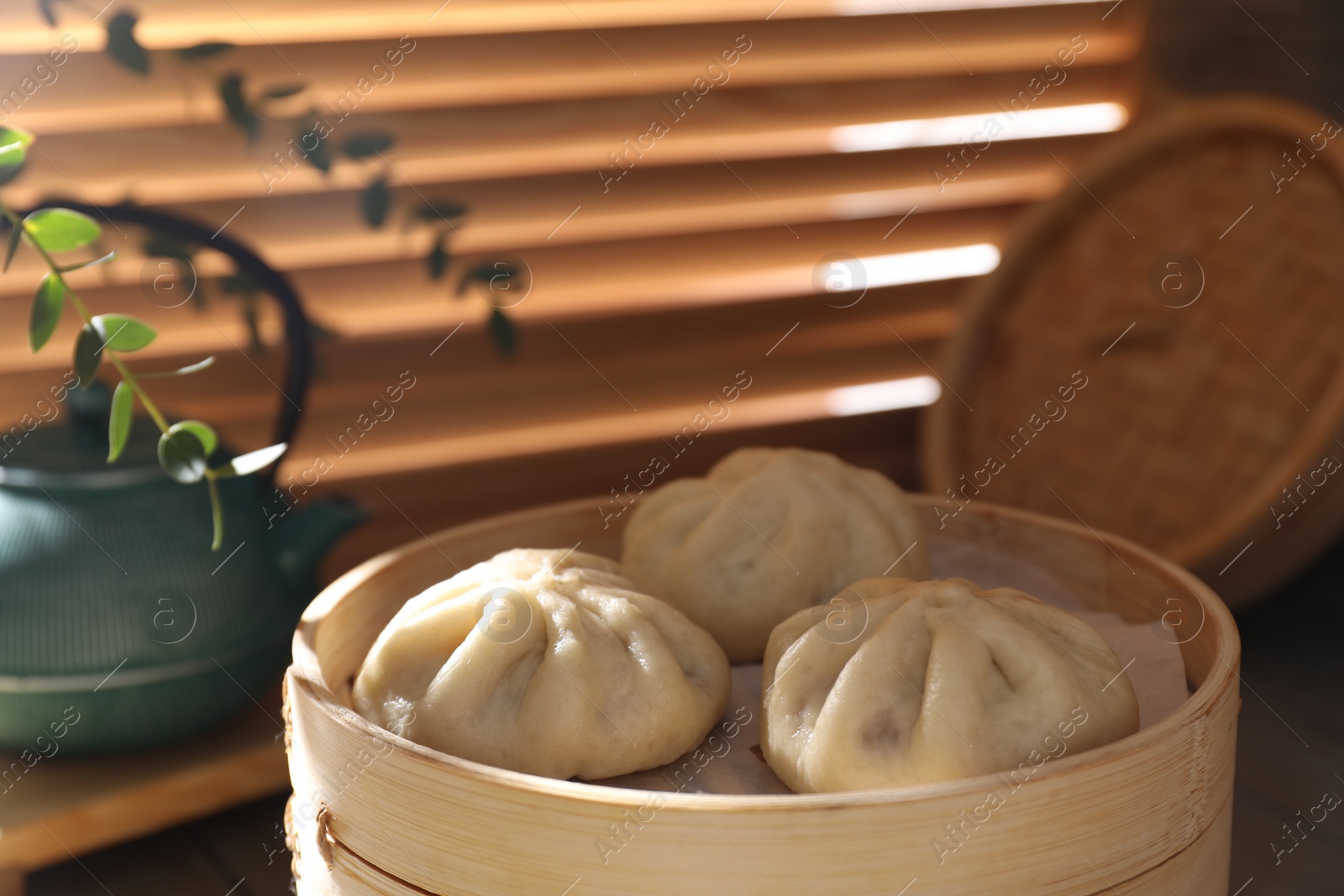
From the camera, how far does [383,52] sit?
74.3 inches

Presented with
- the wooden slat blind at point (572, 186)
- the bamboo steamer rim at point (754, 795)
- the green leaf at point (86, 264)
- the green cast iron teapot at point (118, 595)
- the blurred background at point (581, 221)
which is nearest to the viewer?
the bamboo steamer rim at point (754, 795)

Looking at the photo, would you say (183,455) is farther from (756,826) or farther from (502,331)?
(756,826)

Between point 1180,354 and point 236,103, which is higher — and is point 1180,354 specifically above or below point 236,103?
above

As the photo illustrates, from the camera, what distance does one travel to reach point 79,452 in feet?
4.64

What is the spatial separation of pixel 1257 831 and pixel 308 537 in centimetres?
129

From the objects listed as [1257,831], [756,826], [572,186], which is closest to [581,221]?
[572,186]

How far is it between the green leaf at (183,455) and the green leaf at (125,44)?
1.83ft

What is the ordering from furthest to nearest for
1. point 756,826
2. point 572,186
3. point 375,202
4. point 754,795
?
point 572,186, point 375,202, point 754,795, point 756,826

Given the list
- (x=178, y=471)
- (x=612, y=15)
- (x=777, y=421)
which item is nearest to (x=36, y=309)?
(x=178, y=471)

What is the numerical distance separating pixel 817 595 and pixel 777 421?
1259 mm

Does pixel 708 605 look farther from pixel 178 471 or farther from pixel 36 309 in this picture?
pixel 36 309

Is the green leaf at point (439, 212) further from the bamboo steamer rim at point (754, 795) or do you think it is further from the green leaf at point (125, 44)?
the bamboo steamer rim at point (754, 795)

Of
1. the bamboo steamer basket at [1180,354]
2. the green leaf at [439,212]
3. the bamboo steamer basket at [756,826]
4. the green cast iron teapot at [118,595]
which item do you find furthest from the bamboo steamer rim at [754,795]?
the bamboo steamer basket at [1180,354]

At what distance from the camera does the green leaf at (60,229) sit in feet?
3.23
